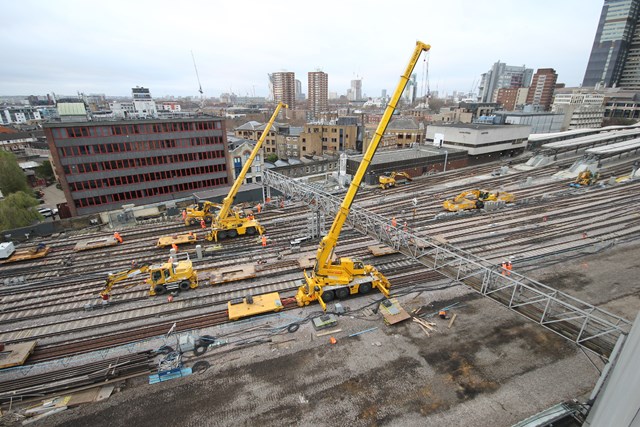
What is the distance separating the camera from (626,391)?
4949 mm

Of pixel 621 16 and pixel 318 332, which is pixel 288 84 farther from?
pixel 318 332

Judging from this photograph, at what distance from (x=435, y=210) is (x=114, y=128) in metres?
41.1

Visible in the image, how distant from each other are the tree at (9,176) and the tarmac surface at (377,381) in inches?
1736

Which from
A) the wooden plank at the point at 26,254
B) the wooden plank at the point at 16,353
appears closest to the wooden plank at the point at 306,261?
the wooden plank at the point at 16,353

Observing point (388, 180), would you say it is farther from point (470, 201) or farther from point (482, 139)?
point (482, 139)

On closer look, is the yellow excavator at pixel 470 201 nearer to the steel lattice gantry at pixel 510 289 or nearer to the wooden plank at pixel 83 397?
the steel lattice gantry at pixel 510 289

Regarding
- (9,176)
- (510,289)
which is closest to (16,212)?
(9,176)

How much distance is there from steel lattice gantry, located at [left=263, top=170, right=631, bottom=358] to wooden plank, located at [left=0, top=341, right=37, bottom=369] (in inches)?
754

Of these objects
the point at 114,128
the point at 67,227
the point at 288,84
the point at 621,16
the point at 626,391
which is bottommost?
the point at 67,227

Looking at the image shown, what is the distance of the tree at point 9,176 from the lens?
127 feet

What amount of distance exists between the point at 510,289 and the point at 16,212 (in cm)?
4688

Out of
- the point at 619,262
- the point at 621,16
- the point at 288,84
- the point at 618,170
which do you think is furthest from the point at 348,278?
the point at 621,16

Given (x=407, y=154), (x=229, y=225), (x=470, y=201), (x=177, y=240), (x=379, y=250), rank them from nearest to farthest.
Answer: (x=379, y=250) → (x=177, y=240) → (x=229, y=225) → (x=470, y=201) → (x=407, y=154)

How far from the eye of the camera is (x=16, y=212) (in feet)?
100
